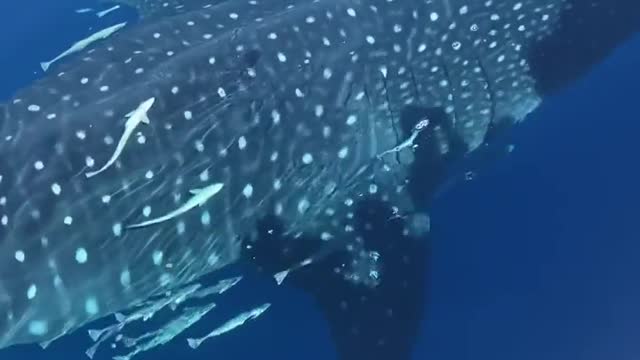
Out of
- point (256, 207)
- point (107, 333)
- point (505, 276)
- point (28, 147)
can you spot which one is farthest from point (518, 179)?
point (28, 147)

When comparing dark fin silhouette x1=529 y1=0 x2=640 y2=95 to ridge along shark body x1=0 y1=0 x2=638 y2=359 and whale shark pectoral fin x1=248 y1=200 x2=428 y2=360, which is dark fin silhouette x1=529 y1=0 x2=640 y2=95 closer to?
ridge along shark body x1=0 y1=0 x2=638 y2=359

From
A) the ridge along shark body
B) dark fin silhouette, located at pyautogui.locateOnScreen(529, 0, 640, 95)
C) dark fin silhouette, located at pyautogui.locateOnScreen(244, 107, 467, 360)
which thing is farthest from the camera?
dark fin silhouette, located at pyautogui.locateOnScreen(529, 0, 640, 95)

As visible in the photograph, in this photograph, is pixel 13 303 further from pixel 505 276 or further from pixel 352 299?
pixel 505 276

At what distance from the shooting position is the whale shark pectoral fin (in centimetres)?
468

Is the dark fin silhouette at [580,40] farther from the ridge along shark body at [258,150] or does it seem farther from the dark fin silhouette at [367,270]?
the dark fin silhouette at [367,270]

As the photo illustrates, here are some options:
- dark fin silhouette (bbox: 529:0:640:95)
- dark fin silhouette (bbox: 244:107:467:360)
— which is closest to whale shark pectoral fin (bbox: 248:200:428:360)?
dark fin silhouette (bbox: 244:107:467:360)

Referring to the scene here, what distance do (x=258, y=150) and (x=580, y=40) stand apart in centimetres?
238

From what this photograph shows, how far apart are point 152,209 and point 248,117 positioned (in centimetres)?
74

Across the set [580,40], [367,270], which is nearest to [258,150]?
[367,270]

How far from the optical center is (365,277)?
15.6 feet

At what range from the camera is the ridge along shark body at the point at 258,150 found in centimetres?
396

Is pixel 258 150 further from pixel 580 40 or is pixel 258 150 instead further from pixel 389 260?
pixel 580 40

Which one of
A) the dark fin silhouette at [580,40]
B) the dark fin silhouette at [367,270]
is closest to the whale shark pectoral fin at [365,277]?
the dark fin silhouette at [367,270]

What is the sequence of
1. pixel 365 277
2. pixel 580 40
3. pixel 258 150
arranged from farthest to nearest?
pixel 580 40
pixel 365 277
pixel 258 150
